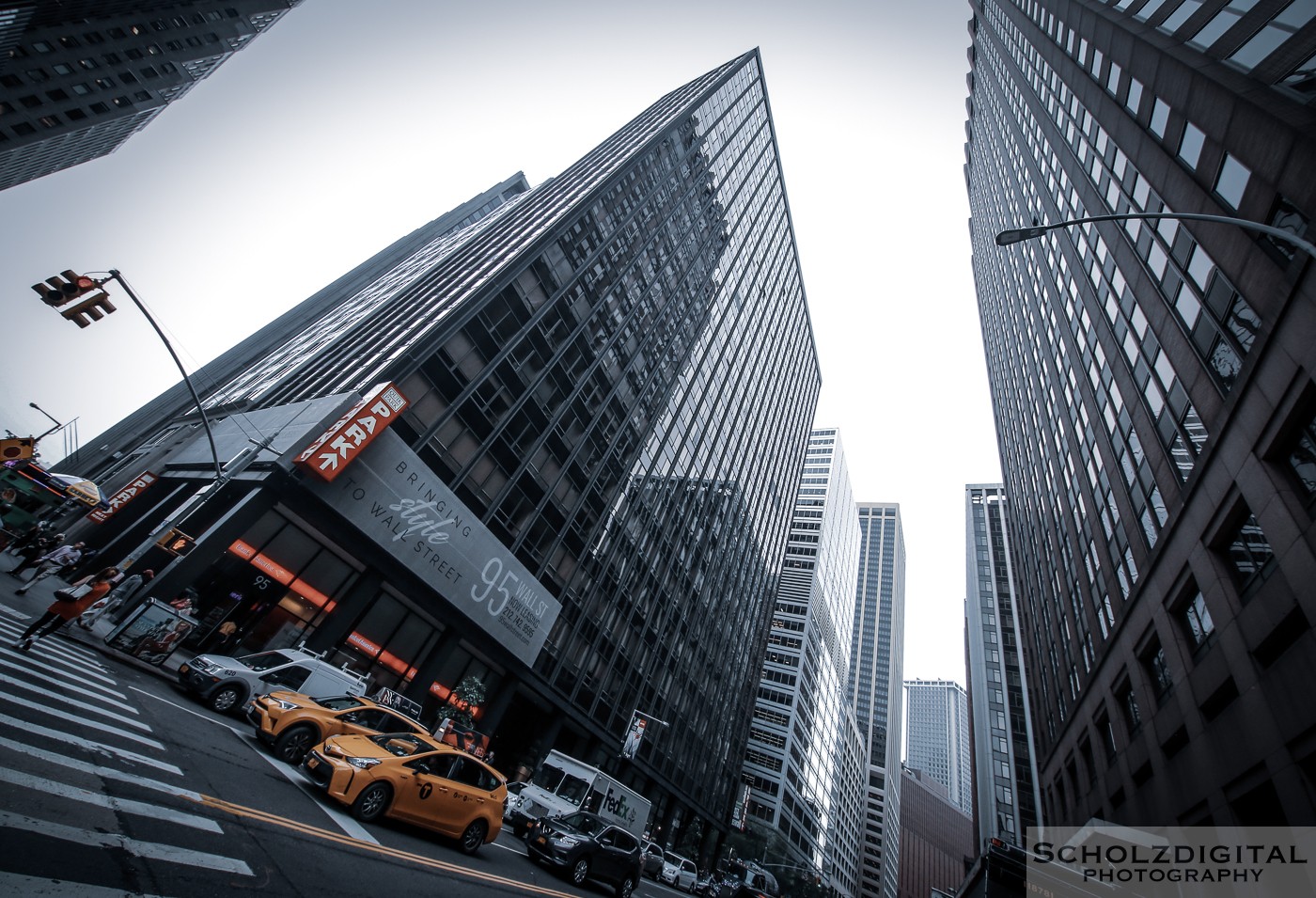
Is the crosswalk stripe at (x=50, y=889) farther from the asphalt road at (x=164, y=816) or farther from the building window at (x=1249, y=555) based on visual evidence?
the building window at (x=1249, y=555)

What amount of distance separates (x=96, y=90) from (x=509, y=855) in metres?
114

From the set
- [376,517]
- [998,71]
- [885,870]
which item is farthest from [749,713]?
[885,870]

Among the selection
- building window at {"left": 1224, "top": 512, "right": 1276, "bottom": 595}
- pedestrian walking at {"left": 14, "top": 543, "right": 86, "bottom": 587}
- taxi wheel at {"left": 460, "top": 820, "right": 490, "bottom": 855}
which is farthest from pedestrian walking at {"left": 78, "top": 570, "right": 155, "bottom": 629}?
building window at {"left": 1224, "top": 512, "right": 1276, "bottom": 595}

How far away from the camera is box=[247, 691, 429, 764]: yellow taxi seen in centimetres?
1174

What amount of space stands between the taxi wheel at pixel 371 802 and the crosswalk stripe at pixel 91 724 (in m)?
3.16

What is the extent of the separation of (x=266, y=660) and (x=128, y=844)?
12.5 meters

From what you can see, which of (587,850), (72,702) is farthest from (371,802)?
(587,850)

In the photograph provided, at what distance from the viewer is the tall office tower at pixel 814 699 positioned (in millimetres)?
84312

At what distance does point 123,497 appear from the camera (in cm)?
3247

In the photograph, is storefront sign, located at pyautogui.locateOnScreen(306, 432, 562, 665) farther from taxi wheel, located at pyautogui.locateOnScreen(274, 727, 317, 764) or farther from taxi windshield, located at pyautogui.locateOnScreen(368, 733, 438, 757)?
taxi windshield, located at pyautogui.locateOnScreen(368, 733, 438, 757)

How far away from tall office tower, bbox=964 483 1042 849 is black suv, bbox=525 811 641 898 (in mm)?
63360

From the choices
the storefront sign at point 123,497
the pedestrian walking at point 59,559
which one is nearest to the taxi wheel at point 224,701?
the pedestrian walking at point 59,559

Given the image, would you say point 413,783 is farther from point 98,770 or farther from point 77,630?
point 77,630

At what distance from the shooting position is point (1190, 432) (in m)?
20.5
